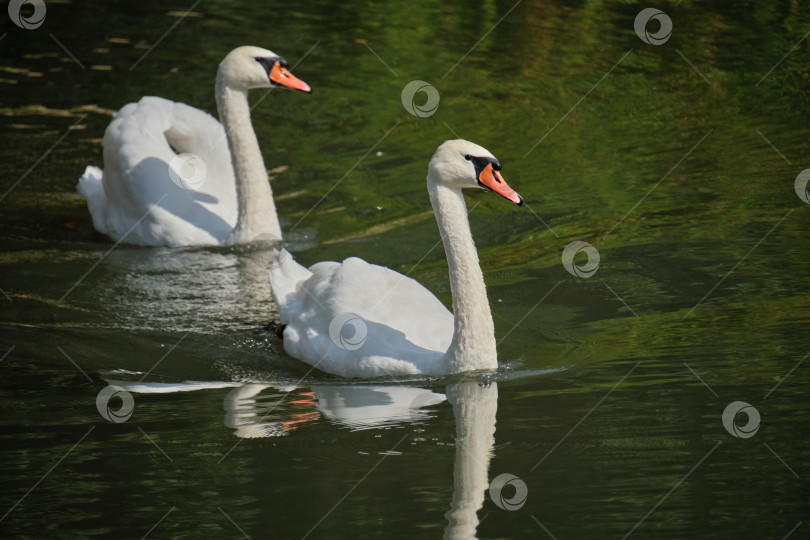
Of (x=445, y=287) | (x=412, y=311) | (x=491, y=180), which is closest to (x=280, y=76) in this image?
(x=445, y=287)

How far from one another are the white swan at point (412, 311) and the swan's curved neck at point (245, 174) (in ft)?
8.33

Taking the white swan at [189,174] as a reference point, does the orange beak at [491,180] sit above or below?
below

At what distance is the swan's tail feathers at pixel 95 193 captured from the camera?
12.0 meters

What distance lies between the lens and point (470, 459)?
6.53 meters

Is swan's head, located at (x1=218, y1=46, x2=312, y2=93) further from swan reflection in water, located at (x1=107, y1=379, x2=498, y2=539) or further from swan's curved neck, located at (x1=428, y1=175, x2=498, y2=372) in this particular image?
swan reflection in water, located at (x1=107, y1=379, x2=498, y2=539)

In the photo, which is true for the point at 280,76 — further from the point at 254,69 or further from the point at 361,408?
the point at 361,408

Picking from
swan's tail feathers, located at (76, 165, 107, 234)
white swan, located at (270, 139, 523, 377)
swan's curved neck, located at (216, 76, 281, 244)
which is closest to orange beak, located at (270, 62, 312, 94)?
swan's curved neck, located at (216, 76, 281, 244)

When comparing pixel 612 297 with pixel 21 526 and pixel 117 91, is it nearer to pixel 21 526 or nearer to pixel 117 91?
pixel 21 526

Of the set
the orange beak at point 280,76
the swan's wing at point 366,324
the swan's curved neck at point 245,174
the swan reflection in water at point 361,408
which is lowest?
the swan reflection in water at point 361,408

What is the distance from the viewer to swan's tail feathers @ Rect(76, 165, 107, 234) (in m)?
12.0

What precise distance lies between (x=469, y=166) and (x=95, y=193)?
5857 millimetres

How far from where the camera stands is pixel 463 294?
7.84m

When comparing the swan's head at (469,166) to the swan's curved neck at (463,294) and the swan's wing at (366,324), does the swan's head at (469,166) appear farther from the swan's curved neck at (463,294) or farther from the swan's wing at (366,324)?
the swan's wing at (366,324)

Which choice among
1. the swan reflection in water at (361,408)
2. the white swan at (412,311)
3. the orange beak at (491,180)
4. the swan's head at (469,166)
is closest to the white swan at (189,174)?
the white swan at (412,311)
